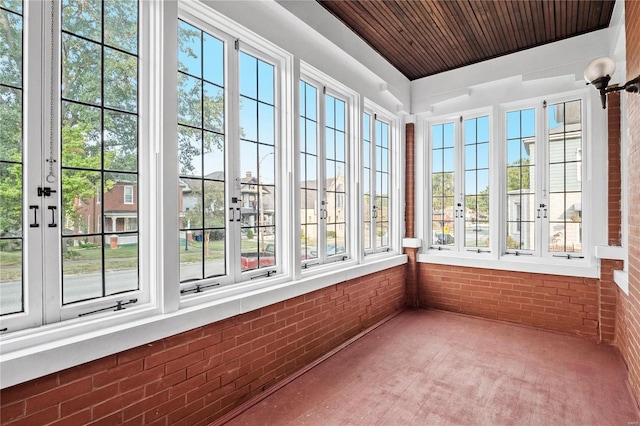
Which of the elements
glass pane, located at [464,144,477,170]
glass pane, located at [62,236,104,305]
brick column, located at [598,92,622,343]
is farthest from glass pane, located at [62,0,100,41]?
brick column, located at [598,92,622,343]

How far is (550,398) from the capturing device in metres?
2.47

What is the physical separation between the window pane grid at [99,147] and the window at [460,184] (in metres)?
3.96

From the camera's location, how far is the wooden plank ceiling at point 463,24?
3.09m

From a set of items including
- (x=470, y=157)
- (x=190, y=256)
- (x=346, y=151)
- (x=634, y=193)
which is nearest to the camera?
(x=190, y=256)

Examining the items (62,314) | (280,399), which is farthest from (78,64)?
(280,399)

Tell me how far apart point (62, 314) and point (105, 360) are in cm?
32

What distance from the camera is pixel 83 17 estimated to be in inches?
69.8

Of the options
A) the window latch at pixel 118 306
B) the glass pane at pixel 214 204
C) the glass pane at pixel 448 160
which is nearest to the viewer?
the window latch at pixel 118 306

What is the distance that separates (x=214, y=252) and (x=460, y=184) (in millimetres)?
3536

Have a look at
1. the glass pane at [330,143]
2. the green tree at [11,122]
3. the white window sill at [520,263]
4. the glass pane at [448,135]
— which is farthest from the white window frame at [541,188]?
the green tree at [11,122]

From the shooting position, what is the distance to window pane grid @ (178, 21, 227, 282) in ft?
7.20

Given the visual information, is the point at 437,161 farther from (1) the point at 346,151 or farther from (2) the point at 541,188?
(1) the point at 346,151

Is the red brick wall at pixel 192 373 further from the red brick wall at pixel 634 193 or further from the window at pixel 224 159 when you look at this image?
the red brick wall at pixel 634 193

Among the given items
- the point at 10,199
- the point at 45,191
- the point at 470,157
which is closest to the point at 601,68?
the point at 470,157
